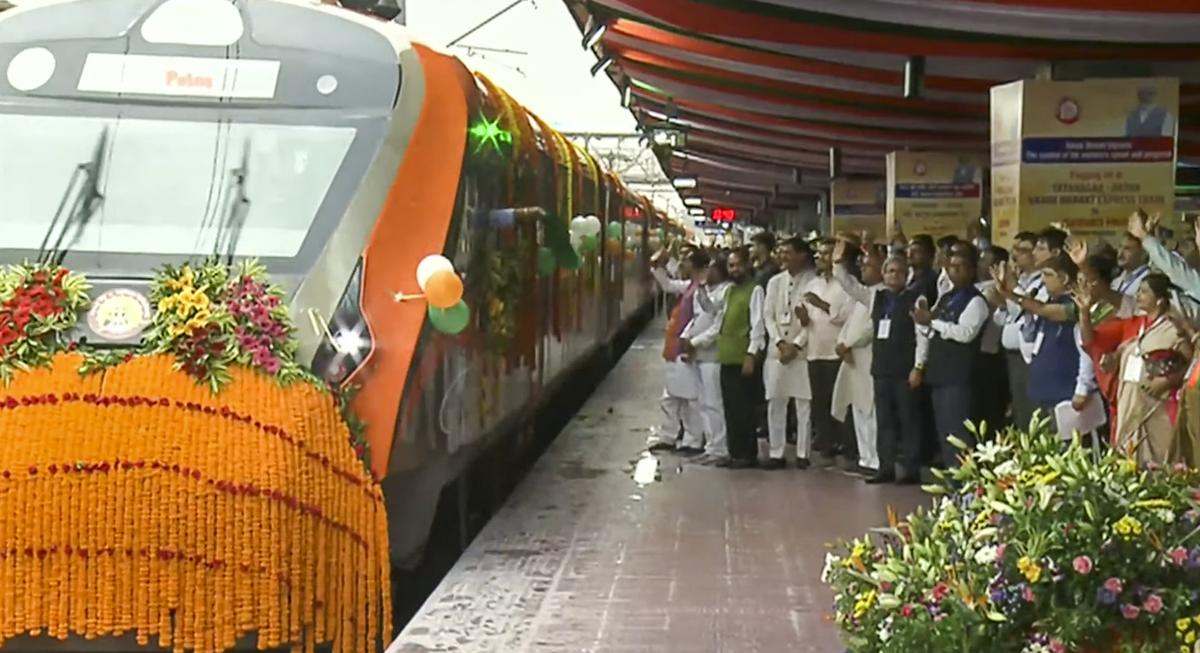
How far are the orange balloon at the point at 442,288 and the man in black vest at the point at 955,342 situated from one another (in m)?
4.26

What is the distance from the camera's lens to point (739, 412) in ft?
36.3

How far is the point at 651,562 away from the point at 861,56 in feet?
23.5

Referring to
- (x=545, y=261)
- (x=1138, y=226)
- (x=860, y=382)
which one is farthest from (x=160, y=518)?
(x=860, y=382)

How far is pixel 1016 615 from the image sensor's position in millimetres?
3539

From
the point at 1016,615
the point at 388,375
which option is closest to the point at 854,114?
the point at 388,375

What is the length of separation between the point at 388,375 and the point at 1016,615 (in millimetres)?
3290

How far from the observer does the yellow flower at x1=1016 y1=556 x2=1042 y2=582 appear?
3473mm

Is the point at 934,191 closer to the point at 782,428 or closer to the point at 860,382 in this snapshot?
the point at 782,428

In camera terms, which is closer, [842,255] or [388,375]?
[388,375]

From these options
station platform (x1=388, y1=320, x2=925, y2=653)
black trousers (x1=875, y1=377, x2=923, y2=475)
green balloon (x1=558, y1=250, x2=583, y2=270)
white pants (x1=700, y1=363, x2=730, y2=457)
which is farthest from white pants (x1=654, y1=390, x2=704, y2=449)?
black trousers (x1=875, y1=377, x2=923, y2=475)

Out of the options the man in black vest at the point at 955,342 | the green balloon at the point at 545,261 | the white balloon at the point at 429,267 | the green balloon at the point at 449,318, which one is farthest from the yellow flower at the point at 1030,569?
the green balloon at the point at 545,261

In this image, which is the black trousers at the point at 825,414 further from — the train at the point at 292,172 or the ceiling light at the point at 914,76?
the train at the point at 292,172

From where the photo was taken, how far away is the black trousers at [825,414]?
10969 millimetres

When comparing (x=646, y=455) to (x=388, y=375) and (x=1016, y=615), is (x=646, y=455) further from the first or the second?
(x=1016, y=615)
